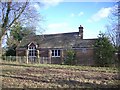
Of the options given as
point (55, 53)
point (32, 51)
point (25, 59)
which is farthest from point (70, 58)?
point (32, 51)

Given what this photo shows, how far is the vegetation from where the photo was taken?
1497 inches

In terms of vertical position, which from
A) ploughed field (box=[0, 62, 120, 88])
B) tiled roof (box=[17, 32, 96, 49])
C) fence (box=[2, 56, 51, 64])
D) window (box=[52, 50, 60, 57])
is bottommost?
ploughed field (box=[0, 62, 120, 88])

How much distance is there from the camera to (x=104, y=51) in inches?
1518

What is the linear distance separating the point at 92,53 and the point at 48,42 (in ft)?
39.7

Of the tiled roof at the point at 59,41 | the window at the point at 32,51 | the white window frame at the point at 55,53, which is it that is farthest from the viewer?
the window at the point at 32,51

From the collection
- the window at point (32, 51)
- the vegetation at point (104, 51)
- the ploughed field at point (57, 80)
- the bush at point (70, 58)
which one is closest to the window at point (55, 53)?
the window at point (32, 51)

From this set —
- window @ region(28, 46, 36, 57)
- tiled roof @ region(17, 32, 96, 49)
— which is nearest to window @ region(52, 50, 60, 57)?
tiled roof @ region(17, 32, 96, 49)

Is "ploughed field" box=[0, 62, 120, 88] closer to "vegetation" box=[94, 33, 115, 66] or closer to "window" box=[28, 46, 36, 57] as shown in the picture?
"vegetation" box=[94, 33, 115, 66]

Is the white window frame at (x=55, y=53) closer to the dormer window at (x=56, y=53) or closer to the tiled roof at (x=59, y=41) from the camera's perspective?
the dormer window at (x=56, y=53)

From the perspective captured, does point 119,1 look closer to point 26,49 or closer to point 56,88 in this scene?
point 56,88

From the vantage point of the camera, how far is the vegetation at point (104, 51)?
38031mm

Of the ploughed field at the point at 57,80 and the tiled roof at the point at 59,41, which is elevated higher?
the tiled roof at the point at 59,41

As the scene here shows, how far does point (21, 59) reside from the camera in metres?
46.7

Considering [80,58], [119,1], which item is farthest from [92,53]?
[119,1]
